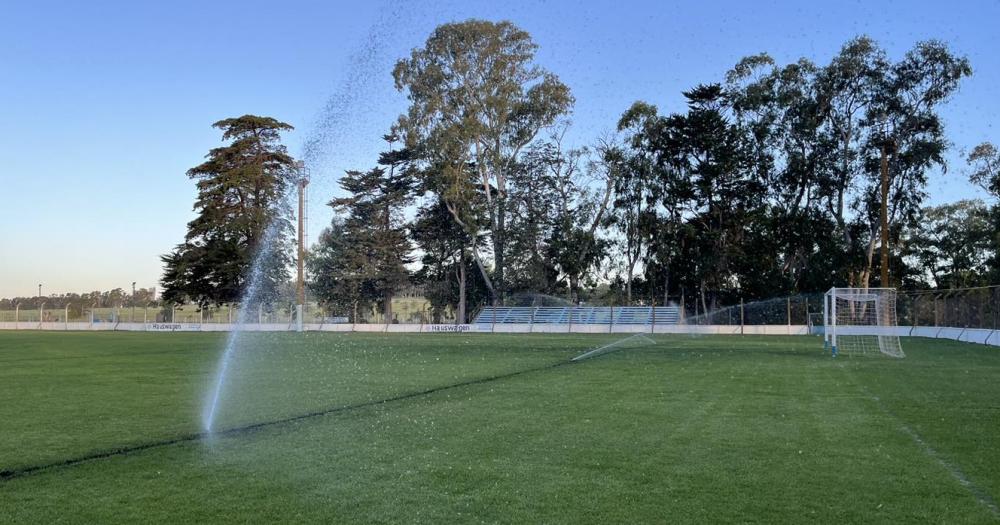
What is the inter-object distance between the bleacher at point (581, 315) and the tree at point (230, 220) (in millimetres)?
15828

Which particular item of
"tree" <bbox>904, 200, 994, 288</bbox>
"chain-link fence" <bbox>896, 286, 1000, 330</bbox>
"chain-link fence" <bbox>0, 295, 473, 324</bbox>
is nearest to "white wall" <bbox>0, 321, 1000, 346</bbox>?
"chain-link fence" <bbox>896, 286, 1000, 330</bbox>

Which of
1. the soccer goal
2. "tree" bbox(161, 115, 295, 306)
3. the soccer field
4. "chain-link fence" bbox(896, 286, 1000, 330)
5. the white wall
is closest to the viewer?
the soccer field

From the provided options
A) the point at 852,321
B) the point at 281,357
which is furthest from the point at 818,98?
the point at 281,357

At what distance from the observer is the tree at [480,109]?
180ft

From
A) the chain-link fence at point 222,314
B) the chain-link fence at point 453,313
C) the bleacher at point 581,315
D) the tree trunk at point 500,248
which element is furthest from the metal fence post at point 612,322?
the chain-link fence at point 222,314

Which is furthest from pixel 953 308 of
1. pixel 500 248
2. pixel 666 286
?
pixel 500 248

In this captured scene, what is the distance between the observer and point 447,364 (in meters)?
22.4

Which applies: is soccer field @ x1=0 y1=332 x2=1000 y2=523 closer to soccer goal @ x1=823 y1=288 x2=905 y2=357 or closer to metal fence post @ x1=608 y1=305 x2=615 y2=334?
soccer goal @ x1=823 y1=288 x2=905 y2=357

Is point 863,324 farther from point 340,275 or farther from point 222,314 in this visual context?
point 222,314

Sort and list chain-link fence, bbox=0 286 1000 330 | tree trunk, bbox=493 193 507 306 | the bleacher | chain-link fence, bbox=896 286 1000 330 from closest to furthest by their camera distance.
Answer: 1. chain-link fence, bbox=896 286 1000 330
2. chain-link fence, bbox=0 286 1000 330
3. the bleacher
4. tree trunk, bbox=493 193 507 306

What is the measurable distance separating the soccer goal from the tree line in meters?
15.3

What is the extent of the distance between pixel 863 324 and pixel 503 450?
30.5 metres

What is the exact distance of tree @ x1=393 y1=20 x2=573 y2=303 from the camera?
54.8 metres

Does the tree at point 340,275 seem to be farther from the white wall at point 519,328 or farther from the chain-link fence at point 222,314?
the white wall at point 519,328
